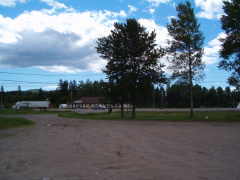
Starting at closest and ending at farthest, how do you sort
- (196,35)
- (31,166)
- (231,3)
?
(31,166)
(231,3)
(196,35)

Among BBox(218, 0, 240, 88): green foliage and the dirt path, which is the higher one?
BBox(218, 0, 240, 88): green foliage

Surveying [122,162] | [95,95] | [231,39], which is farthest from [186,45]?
[95,95]

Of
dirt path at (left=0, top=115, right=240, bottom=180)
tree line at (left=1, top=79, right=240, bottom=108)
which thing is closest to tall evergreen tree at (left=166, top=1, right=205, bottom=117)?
dirt path at (left=0, top=115, right=240, bottom=180)

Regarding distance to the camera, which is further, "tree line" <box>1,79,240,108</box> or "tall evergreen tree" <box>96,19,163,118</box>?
"tree line" <box>1,79,240,108</box>

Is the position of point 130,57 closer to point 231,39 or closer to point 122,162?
point 231,39

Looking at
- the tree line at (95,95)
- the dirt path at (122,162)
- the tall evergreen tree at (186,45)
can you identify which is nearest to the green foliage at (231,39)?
the tall evergreen tree at (186,45)

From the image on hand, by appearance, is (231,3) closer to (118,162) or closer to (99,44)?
(99,44)

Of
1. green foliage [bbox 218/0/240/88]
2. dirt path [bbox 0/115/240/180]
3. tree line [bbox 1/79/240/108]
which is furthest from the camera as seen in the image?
tree line [bbox 1/79/240/108]

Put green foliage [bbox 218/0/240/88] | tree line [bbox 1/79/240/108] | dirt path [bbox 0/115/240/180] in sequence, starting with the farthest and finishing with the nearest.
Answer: tree line [bbox 1/79/240/108] < green foliage [bbox 218/0/240/88] < dirt path [bbox 0/115/240/180]

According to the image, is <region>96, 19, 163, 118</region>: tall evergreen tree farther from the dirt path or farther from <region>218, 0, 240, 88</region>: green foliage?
the dirt path

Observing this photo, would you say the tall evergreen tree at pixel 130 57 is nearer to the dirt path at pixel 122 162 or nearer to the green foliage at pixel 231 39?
the green foliage at pixel 231 39

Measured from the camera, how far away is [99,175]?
19.7 feet

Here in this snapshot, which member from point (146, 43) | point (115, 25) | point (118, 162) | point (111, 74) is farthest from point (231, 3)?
point (118, 162)

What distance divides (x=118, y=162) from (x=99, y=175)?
1.56m
